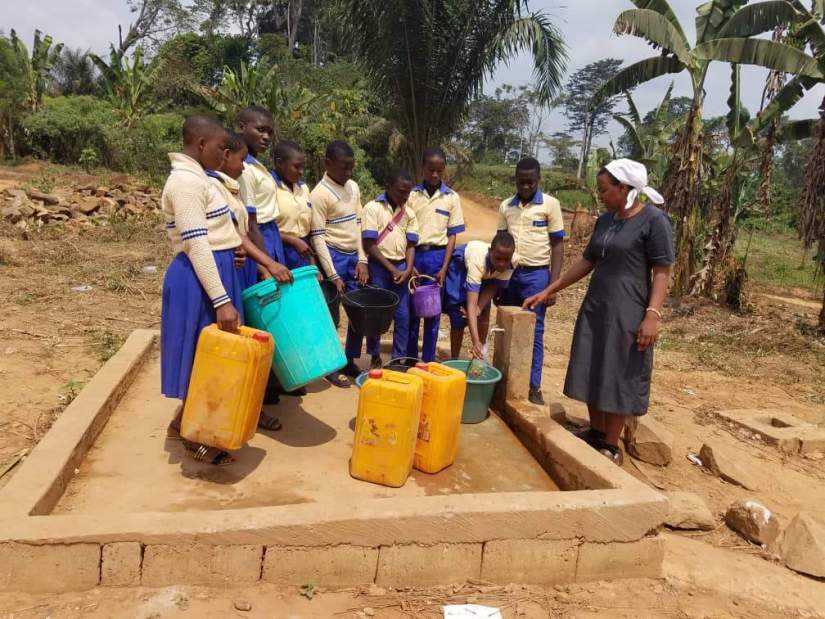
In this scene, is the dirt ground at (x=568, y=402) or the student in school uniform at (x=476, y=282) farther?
the student in school uniform at (x=476, y=282)

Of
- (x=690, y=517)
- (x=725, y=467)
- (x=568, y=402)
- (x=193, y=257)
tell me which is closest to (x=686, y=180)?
(x=568, y=402)

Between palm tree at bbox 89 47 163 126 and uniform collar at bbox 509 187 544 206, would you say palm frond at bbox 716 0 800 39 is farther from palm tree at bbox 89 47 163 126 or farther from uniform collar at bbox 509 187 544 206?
palm tree at bbox 89 47 163 126

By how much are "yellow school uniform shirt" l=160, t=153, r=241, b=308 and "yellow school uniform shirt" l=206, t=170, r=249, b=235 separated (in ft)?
0.27

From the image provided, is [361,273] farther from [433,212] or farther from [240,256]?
[240,256]

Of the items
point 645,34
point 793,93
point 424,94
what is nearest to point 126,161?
point 424,94

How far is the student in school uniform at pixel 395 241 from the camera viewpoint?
4.27 metres

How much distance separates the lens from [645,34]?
8.44 meters

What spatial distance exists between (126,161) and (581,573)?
2072cm

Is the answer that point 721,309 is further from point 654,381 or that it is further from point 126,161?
point 126,161

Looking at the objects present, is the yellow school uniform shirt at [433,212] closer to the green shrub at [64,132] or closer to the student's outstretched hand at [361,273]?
the student's outstretched hand at [361,273]

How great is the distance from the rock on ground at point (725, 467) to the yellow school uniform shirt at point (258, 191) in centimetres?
329

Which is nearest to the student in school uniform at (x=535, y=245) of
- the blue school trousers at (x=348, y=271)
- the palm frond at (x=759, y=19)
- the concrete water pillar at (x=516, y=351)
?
the concrete water pillar at (x=516, y=351)

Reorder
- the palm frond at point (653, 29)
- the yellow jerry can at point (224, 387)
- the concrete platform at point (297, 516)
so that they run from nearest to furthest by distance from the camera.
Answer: the concrete platform at point (297, 516) → the yellow jerry can at point (224, 387) → the palm frond at point (653, 29)

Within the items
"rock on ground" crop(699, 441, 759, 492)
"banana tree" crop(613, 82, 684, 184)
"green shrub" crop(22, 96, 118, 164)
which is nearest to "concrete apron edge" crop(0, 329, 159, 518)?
"rock on ground" crop(699, 441, 759, 492)
